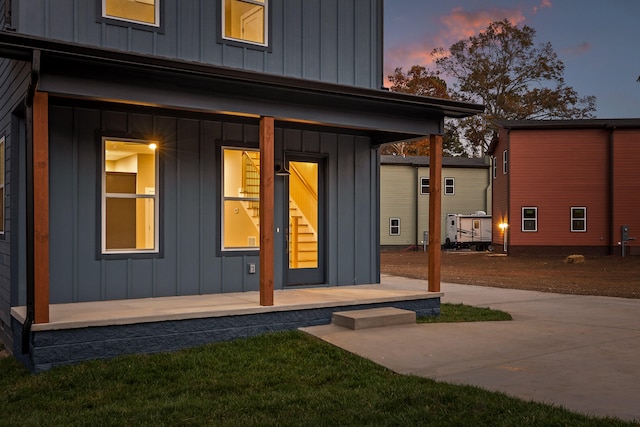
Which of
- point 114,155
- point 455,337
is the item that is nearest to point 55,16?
point 114,155

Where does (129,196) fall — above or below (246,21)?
below

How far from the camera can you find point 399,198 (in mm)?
34719

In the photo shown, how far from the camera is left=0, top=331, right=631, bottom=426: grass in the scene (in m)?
4.64

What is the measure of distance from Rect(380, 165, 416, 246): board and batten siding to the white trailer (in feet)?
7.84

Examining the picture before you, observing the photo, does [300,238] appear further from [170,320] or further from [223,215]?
[170,320]

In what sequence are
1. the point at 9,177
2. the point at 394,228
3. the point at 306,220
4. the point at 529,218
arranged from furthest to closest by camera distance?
the point at 394,228 < the point at 529,218 < the point at 306,220 < the point at 9,177

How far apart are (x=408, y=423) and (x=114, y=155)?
5.83 metres

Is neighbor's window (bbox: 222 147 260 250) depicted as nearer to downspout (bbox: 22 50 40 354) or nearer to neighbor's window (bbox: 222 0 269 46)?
neighbor's window (bbox: 222 0 269 46)

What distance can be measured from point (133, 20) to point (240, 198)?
115 inches

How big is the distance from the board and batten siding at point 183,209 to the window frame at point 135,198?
0.17ft

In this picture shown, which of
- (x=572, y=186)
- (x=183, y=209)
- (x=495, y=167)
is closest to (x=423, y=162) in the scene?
(x=495, y=167)

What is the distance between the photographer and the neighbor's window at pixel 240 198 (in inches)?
371

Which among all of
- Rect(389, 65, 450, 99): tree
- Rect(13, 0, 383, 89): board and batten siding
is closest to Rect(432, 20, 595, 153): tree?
Rect(389, 65, 450, 99): tree

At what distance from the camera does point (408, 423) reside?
4.48 meters
